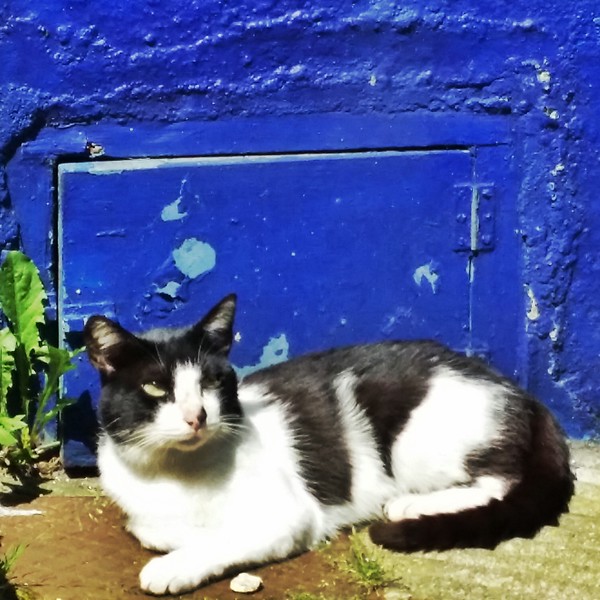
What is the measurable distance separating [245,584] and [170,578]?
0.19 m

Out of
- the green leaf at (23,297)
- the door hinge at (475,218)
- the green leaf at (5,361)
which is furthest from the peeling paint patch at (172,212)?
the door hinge at (475,218)

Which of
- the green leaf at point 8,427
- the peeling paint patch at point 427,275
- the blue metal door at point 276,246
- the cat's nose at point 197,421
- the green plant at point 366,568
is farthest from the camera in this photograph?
the peeling paint patch at point 427,275

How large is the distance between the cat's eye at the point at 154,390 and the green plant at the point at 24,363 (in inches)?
22.9

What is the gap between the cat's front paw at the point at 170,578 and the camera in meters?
2.51

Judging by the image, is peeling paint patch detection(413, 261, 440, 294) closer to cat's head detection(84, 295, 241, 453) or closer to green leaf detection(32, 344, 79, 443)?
cat's head detection(84, 295, 241, 453)

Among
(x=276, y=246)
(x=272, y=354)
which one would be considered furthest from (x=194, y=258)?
(x=272, y=354)

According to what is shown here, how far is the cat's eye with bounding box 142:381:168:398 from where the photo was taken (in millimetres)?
2525

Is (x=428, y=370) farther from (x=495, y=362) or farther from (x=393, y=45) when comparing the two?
(x=393, y=45)

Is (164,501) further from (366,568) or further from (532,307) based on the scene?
(532,307)

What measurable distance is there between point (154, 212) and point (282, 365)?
0.61 metres

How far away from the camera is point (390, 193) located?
313 cm

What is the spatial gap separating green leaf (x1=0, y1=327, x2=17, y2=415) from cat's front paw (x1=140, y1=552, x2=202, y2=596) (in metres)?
0.84

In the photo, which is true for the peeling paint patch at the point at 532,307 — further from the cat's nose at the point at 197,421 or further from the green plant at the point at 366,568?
the cat's nose at the point at 197,421

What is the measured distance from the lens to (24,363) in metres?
3.10
